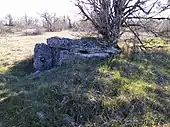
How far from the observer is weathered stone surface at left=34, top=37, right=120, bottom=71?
353 inches

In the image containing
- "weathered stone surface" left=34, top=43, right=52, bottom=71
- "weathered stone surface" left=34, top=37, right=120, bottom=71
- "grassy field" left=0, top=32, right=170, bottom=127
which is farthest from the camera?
"weathered stone surface" left=34, top=43, right=52, bottom=71

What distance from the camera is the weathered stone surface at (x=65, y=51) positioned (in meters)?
8.97

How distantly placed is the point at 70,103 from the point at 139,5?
5.32 metres

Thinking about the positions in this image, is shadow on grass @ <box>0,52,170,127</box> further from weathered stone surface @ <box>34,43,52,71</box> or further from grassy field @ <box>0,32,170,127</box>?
weathered stone surface @ <box>34,43,52,71</box>

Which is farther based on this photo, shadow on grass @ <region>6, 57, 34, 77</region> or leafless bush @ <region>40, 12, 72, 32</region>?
leafless bush @ <region>40, 12, 72, 32</region>

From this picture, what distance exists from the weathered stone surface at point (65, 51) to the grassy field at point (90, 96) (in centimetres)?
55

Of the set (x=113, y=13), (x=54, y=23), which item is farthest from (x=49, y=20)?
(x=113, y=13)

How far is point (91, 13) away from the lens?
34.1ft

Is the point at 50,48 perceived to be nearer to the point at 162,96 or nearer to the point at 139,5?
the point at 139,5

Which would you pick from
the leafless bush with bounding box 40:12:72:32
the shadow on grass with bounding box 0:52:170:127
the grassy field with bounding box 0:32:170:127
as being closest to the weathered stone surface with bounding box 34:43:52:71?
the grassy field with bounding box 0:32:170:127

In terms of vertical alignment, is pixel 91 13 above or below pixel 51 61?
above

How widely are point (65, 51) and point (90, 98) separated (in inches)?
118

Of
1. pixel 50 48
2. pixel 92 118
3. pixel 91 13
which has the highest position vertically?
pixel 91 13

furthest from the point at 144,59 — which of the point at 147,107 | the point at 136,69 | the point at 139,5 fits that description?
the point at 147,107
